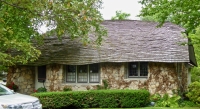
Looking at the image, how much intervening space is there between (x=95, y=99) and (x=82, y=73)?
3780 millimetres

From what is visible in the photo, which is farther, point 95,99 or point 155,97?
point 155,97

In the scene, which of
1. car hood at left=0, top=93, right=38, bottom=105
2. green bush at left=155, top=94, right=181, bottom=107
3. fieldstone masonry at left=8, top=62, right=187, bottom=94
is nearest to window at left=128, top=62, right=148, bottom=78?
fieldstone masonry at left=8, top=62, right=187, bottom=94

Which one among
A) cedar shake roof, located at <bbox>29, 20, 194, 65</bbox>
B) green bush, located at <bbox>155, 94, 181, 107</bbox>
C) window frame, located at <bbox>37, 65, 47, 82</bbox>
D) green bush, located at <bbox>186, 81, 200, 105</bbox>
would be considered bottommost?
green bush, located at <bbox>155, 94, 181, 107</bbox>

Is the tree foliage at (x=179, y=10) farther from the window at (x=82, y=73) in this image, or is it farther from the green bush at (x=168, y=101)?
the window at (x=82, y=73)

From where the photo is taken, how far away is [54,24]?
14070 millimetres

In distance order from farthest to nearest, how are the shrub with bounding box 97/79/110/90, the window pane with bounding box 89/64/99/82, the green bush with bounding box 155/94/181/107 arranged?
the window pane with bounding box 89/64/99/82, the shrub with bounding box 97/79/110/90, the green bush with bounding box 155/94/181/107

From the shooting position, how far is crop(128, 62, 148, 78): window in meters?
18.7

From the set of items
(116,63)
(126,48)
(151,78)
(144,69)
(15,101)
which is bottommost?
(15,101)

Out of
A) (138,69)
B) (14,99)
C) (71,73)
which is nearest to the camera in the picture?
(14,99)

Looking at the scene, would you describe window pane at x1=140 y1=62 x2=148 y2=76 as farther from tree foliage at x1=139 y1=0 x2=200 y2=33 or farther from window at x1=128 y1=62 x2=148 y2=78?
tree foliage at x1=139 y1=0 x2=200 y2=33

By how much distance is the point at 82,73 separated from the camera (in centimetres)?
1961

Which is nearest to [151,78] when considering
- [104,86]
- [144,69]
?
[144,69]

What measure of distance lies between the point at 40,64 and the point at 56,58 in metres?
1.02

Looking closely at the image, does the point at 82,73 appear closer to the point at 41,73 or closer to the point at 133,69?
the point at 41,73
